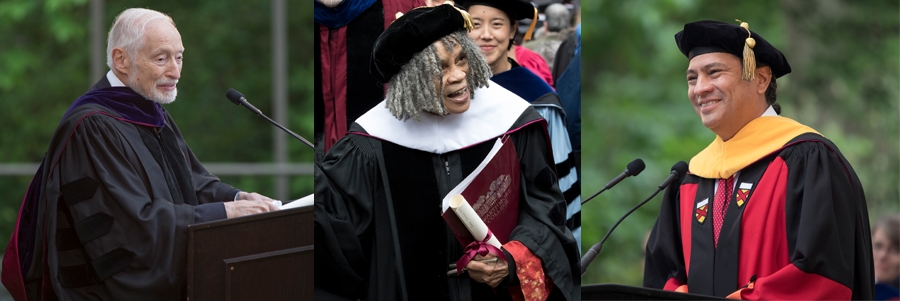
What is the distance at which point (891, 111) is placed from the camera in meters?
10.3

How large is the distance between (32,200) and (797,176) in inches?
109

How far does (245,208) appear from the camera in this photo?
13.6ft

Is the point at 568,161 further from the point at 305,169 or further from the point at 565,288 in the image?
the point at 305,169

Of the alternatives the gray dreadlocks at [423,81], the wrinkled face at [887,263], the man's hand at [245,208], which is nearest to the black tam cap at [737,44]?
the gray dreadlocks at [423,81]

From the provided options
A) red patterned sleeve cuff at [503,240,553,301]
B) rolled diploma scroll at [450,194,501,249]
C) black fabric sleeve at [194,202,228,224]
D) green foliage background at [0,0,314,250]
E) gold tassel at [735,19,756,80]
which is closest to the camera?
rolled diploma scroll at [450,194,501,249]

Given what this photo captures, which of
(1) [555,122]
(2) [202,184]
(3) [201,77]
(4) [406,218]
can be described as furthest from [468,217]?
(3) [201,77]

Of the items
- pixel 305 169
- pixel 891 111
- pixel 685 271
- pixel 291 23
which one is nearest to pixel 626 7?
pixel 891 111

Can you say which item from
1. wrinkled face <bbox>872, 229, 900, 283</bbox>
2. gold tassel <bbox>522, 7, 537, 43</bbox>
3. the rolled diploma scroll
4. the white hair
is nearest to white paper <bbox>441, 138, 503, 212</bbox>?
the rolled diploma scroll

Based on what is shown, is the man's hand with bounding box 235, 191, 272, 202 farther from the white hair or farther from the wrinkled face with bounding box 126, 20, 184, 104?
the white hair

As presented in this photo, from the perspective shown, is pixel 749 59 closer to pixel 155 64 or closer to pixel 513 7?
pixel 513 7

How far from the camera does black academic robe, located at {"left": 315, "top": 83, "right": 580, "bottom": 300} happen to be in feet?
11.1

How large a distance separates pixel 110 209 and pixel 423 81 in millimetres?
1346

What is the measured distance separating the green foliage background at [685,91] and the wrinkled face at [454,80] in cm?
633

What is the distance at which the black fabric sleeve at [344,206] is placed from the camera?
3.37 meters
